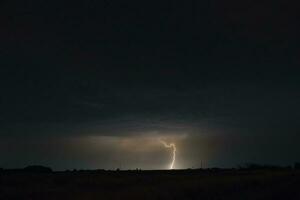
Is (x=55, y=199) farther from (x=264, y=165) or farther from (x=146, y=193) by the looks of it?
(x=264, y=165)

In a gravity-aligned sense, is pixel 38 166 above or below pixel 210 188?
above

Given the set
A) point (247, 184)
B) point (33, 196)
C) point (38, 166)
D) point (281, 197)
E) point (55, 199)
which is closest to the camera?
point (55, 199)

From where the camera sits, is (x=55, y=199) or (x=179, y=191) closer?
(x=55, y=199)

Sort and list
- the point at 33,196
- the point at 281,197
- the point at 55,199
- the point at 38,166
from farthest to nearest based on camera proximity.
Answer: the point at 38,166
the point at 281,197
the point at 33,196
the point at 55,199

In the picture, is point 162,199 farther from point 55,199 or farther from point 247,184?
point 247,184

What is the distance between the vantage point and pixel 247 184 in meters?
48.8

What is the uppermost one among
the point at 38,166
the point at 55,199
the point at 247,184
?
the point at 38,166

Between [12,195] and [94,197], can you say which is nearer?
[94,197]

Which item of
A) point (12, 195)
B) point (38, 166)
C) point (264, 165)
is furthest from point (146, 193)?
point (264, 165)

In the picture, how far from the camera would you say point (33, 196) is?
33.2 m

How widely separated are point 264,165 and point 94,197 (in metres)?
111

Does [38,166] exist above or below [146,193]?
above

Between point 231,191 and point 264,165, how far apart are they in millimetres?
99917

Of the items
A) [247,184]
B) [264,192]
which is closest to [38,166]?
[247,184]
